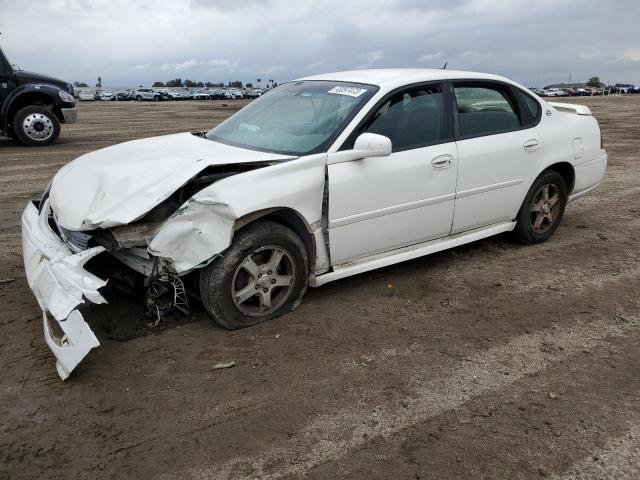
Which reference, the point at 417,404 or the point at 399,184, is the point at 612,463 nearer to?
the point at 417,404

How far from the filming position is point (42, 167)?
9648 millimetres

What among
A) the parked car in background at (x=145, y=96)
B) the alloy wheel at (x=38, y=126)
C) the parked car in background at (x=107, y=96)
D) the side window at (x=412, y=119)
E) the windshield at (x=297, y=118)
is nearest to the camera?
the windshield at (x=297, y=118)

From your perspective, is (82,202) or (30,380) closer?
(30,380)

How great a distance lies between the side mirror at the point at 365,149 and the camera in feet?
12.4

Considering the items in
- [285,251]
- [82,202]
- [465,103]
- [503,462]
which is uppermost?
[465,103]

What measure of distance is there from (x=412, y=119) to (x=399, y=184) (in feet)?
1.98

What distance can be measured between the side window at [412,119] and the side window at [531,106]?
1.09 meters

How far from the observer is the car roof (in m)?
4.34

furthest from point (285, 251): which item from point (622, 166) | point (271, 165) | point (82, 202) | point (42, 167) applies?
point (622, 166)

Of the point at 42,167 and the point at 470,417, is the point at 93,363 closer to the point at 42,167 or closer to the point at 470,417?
the point at 470,417

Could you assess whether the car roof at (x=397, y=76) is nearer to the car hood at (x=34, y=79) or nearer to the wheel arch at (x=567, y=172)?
the wheel arch at (x=567, y=172)

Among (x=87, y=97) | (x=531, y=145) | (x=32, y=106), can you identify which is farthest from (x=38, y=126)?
(x=87, y=97)

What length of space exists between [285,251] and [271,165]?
584 mm

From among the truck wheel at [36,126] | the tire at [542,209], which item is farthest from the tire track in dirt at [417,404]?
the truck wheel at [36,126]
